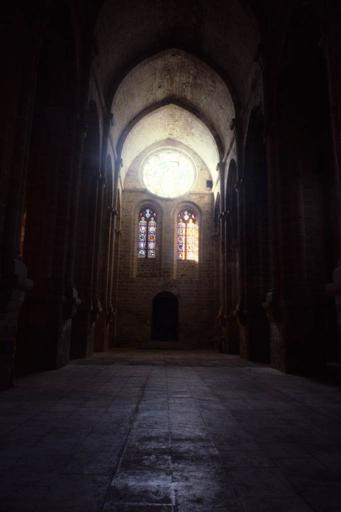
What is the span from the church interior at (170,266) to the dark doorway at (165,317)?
12 cm

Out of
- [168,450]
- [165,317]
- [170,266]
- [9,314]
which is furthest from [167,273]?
[168,450]

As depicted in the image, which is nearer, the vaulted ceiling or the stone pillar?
the stone pillar

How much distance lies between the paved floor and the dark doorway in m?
14.8

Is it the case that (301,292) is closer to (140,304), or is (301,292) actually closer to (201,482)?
(201,482)

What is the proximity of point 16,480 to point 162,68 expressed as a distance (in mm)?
16347

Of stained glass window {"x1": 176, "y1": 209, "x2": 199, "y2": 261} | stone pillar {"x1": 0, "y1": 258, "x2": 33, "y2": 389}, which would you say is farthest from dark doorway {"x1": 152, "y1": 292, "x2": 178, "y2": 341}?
stone pillar {"x1": 0, "y1": 258, "x2": 33, "y2": 389}

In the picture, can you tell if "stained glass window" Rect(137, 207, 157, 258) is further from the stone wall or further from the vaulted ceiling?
the vaulted ceiling

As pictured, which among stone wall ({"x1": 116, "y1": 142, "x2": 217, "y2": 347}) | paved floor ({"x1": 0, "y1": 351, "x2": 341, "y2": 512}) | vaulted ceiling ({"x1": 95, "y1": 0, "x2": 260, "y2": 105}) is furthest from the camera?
stone wall ({"x1": 116, "y1": 142, "x2": 217, "y2": 347})

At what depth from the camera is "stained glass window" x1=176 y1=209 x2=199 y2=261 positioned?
68.7 feet

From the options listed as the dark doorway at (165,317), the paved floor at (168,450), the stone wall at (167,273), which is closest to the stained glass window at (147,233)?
the stone wall at (167,273)

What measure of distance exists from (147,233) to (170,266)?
2.35m

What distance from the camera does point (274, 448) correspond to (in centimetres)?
289

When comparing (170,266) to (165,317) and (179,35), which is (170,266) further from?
(179,35)

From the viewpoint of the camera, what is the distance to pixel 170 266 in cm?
2048
